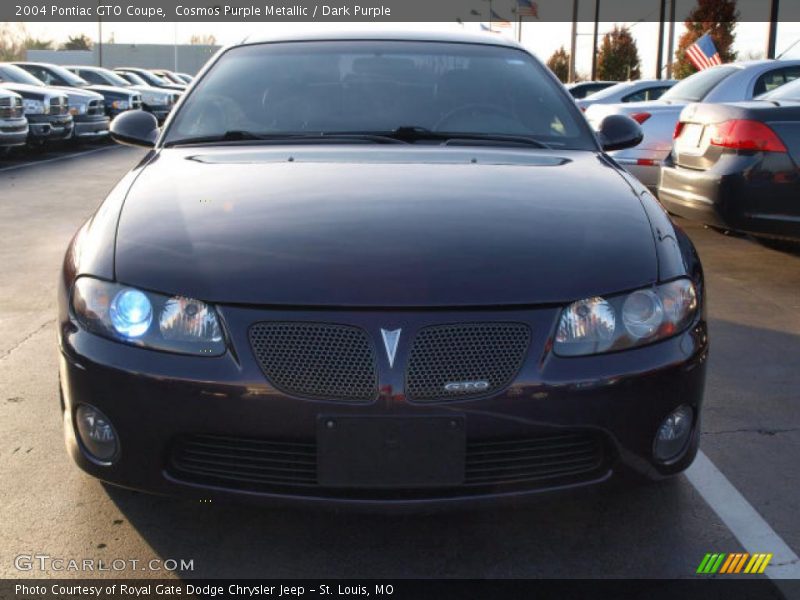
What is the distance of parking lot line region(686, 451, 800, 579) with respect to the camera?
105 inches

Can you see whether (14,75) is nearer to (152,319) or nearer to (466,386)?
(152,319)

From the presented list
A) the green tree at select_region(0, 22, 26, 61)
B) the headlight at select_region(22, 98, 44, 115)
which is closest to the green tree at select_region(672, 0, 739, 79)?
the headlight at select_region(22, 98, 44, 115)

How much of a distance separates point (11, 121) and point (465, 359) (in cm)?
1354

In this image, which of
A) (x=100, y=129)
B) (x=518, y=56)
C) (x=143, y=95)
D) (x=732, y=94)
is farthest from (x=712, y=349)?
(x=143, y=95)

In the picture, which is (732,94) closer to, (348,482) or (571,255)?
(571,255)

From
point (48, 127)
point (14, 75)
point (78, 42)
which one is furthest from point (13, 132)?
point (78, 42)

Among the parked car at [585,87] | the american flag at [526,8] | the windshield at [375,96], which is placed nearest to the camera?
the windshield at [375,96]

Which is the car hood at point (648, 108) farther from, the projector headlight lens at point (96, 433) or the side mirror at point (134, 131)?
the projector headlight lens at point (96, 433)

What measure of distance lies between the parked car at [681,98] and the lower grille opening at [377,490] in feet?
22.6

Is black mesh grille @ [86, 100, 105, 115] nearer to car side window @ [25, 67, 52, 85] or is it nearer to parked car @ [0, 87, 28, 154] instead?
car side window @ [25, 67, 52, 85]

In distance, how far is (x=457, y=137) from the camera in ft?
12.1

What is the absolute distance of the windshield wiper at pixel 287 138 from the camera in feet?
11.9

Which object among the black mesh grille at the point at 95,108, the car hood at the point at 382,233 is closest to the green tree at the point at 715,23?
→ the black mesh grille at the point at 95,108

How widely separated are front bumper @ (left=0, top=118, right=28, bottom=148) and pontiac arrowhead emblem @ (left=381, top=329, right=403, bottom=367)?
1326cm
